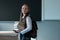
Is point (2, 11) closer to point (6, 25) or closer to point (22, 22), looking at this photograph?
point (6, 25)

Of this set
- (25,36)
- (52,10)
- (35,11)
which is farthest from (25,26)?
(52,10)

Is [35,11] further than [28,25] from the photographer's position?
Yes

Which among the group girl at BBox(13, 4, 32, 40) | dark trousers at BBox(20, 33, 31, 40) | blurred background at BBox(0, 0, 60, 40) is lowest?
dark trousers at BBox(20, 33, 31, 40)

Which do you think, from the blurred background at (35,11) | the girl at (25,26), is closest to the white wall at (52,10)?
the blurred background at (35,11)

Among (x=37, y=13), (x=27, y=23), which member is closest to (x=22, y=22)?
(x=27, y=23)

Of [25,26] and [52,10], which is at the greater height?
[52,10]

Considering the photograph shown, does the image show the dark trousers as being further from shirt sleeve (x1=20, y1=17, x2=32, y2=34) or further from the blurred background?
the blurred background

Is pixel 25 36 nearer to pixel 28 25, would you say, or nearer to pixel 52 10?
pixel 28 25

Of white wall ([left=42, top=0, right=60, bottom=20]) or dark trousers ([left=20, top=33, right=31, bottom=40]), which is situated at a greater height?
white wall ([left=42, top=0, right=60, bottom=20])

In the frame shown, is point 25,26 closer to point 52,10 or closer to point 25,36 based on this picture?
point 25,36

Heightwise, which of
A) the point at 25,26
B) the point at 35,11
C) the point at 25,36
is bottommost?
the point at 25,36

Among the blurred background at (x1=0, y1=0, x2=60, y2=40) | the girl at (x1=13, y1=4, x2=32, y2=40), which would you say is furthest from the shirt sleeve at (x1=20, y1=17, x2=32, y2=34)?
the blurred background at (x1=0, y1=0, x2=60, y2=40)

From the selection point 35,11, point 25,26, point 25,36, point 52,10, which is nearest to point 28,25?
point 25,26

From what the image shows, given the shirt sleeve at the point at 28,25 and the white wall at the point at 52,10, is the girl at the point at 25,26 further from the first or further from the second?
the white wall at the point at 52,10
